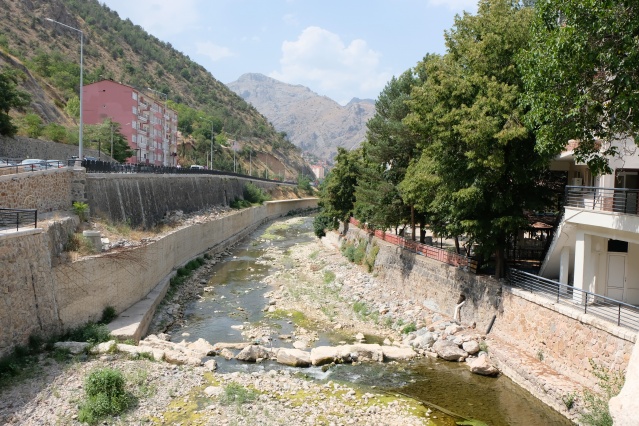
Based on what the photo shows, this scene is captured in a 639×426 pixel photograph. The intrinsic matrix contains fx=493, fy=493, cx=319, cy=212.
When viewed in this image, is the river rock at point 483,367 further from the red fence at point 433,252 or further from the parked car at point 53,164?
the parked car at point 53,164

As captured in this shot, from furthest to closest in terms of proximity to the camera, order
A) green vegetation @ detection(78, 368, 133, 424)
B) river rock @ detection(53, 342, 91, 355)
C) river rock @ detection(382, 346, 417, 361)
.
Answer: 1. river rock @ detection(382, 346, 417, 361)
2. river rock @ detection(53, 342, 91, 355)
3. green vegetation @ detection(78, 368, 133, 424)

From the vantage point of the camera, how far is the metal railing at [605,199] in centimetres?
1518

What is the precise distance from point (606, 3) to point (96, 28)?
129322 mm

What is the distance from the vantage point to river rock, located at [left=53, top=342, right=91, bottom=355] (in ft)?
50.4

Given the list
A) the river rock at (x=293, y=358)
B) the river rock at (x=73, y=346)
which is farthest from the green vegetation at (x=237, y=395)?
the river rock at (x=73, y=346)

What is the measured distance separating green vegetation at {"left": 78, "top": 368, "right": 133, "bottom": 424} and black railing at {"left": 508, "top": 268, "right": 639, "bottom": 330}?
514 inches

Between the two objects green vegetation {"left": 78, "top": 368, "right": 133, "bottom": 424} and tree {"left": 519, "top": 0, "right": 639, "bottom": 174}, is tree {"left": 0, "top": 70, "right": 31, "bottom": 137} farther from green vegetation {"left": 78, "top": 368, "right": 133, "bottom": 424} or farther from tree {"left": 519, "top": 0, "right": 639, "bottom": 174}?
tree {"left": 519, "top": 0, "right": 639, "bottom": 174}

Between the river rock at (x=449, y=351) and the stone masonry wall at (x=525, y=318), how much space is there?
1.66 metres

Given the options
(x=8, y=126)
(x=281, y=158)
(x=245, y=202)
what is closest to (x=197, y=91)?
(x=281, y=158)

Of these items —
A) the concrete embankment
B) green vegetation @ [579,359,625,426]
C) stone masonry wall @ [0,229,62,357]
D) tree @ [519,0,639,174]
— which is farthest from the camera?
the concrete embankment

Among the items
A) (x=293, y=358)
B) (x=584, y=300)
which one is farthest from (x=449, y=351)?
(x=293, y=358)

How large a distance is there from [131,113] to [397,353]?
5834cm

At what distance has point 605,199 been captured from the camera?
15734mm

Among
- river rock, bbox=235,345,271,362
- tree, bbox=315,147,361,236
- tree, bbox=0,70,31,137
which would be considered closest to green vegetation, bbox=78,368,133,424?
river rock, bbox=235,345,271,362
